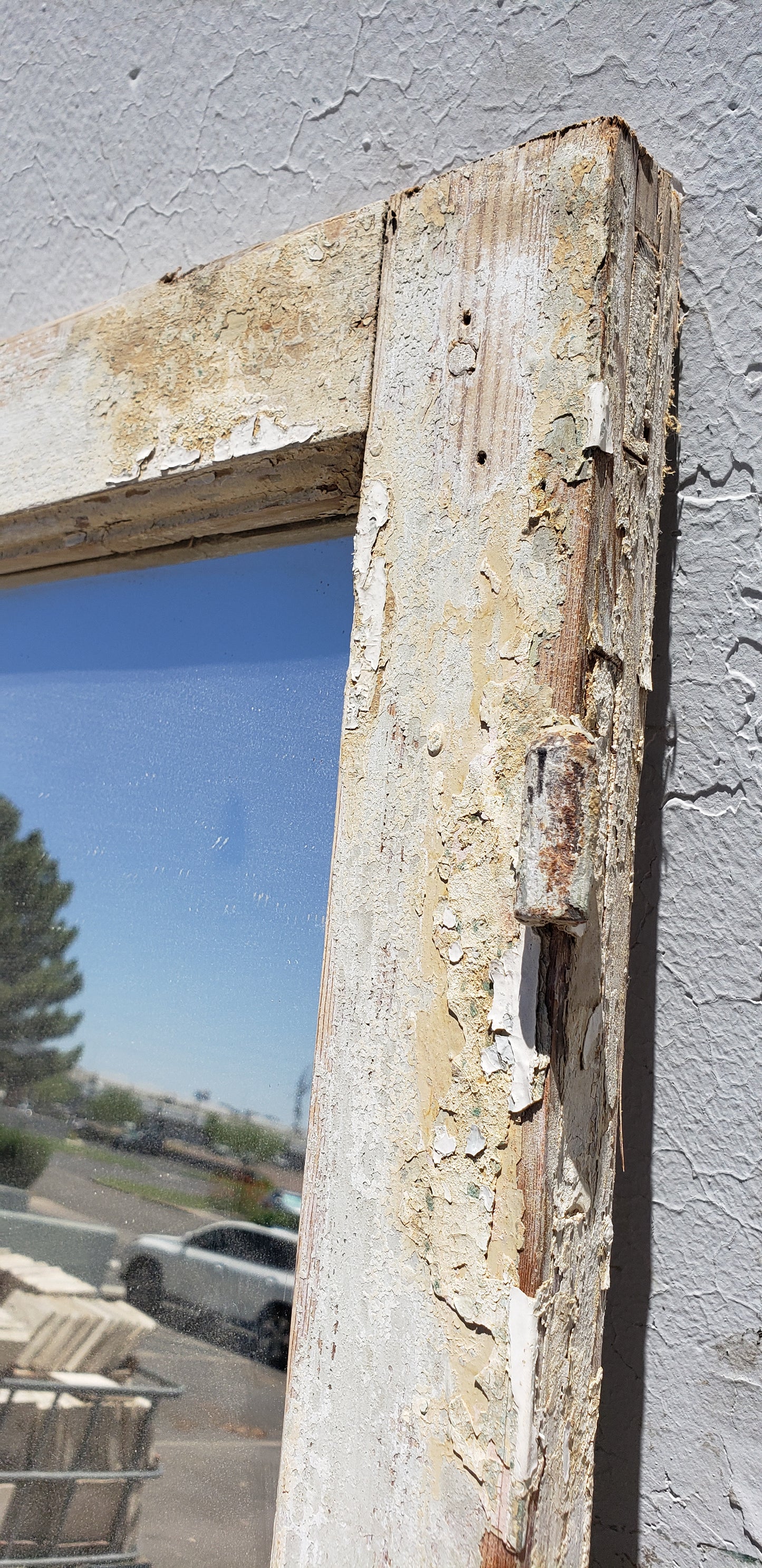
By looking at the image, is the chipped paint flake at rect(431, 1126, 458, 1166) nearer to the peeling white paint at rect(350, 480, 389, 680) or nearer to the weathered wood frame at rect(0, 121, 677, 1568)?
the weathered wood frame at rect(0, 121, 677, 1568)

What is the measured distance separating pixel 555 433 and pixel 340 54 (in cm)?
51

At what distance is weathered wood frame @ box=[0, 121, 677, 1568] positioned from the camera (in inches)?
23.9

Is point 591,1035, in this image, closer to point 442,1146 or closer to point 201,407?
point 442,1146

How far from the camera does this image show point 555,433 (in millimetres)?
654

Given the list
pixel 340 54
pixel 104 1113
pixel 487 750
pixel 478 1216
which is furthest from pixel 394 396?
pixel 104 1113

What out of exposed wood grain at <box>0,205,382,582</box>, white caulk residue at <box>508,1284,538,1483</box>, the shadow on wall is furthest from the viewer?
exposed wood grain at <box>0,205,382,582</box>

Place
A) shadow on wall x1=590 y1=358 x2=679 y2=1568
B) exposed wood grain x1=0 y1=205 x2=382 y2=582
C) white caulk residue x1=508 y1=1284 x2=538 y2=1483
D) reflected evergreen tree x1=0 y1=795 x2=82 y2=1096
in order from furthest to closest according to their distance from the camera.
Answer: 1. reflected evergreen tree x1=0 y1=795 x2=82 y2=1096
2. exposed wood grain x1=0 y1=205 x2=382 y2=582
3. shadow on wall x1=590 y1=358 x2=679 y2=1568
4. white caulk residue x1=508 y1=1284 x2=538 y2=1483

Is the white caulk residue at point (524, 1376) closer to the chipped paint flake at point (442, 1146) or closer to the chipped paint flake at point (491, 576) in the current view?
the chipped paint flake at point (442, 1146)

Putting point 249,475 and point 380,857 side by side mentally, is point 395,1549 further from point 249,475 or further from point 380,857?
point 249,475

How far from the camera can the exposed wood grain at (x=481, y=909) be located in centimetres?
61

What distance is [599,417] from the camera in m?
0.64

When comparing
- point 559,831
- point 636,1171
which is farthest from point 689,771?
point 636,1171

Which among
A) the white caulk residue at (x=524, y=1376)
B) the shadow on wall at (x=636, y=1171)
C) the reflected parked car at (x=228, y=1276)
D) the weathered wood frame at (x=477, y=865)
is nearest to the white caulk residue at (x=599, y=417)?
the weathered wood frame at (x=477, y=865)

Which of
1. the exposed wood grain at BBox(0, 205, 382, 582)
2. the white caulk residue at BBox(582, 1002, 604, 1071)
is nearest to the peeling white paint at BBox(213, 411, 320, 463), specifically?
the exposed wood grain at BBox(0, 205, 382, 582)
